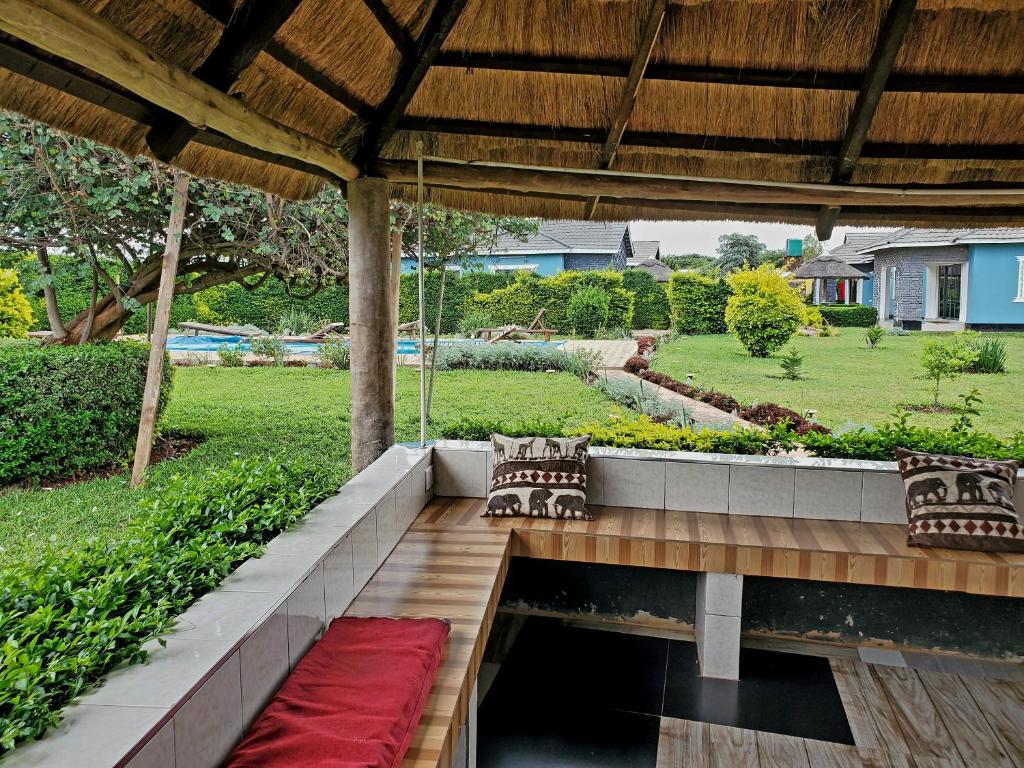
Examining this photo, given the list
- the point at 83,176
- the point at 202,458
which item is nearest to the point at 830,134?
the point at 83,176

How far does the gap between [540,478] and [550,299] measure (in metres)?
4.72

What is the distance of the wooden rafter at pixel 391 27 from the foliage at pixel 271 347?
21.5 ft

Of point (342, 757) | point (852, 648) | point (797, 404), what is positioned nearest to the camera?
point (342, 757)

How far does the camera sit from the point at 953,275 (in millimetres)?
7289

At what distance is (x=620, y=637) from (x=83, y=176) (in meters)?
4.47

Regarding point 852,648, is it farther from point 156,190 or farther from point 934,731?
point 156,190

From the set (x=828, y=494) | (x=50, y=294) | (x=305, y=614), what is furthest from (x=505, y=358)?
(x=305, y=614)

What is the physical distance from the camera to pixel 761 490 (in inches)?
147

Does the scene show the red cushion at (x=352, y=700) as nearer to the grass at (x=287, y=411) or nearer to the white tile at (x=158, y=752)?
the white tile at (x=158, y=752)

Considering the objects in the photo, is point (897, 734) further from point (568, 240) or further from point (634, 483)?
point (568, 240)

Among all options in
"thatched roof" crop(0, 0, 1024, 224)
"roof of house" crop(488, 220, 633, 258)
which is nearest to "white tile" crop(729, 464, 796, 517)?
"thatched roof" crop(0, 0, 1024, 224)

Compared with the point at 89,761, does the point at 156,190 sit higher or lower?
higher

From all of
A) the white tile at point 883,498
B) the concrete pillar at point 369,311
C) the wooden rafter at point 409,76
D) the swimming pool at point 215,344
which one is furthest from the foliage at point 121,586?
the swimming pool at point 215,344

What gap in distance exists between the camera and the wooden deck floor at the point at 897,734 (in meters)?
2.69
